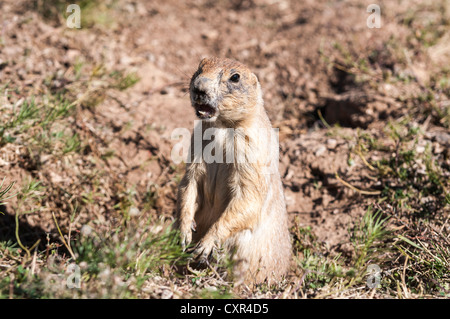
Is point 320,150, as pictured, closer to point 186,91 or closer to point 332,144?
point 332,144

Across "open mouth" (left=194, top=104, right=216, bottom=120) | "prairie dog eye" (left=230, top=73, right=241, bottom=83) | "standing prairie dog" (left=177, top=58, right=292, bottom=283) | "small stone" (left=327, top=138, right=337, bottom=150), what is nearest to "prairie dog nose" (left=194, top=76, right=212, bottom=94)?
"standing prairie dog" (left=177, top=58, right=292, bottom=283)

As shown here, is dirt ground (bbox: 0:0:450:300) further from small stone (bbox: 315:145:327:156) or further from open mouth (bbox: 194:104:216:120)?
open mouth (bbox: 194:104:216:120)

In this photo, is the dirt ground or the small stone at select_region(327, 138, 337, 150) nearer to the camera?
the dirt ground

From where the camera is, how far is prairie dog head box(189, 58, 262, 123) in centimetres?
383

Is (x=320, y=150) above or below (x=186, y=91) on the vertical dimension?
below

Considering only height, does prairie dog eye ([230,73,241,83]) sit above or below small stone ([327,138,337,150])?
above

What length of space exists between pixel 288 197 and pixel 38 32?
13.5ft

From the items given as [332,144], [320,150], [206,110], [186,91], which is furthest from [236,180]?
[332,144]

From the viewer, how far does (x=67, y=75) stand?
589cm

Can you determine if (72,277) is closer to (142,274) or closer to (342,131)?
(142,274)

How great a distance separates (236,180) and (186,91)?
139 cm

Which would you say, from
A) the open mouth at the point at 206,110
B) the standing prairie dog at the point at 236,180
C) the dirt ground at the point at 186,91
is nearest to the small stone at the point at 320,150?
the dirt ground at the point at 186,91

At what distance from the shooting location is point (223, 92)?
392cm

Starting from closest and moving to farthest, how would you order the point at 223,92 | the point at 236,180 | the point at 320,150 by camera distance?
the point at 223,92
the point at 236,180
the point at 320,150
